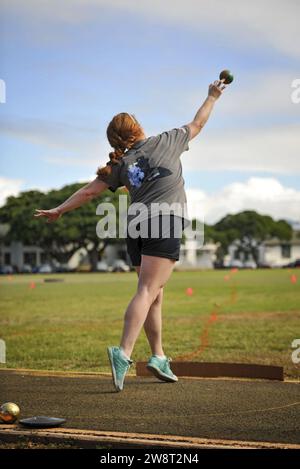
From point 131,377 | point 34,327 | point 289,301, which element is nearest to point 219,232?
point 289,301

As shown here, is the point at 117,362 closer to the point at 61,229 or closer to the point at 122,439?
the point at 122,439

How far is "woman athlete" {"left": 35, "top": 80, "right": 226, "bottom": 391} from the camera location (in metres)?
5.03

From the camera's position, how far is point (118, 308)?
795 inches

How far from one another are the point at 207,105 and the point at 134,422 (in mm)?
2274

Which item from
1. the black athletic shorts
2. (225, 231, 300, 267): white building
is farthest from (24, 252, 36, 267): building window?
the black athletic shorts

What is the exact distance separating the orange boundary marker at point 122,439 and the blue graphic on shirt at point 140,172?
5.70 ft

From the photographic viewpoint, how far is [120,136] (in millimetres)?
5133

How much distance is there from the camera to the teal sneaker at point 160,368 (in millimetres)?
5430

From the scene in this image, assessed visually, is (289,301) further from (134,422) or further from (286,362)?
(134,422)

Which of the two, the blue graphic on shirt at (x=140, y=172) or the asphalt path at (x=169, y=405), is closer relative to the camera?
the asphalt path at (x=169, y=405)

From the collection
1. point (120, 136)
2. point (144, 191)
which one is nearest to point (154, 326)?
point (144, 191)

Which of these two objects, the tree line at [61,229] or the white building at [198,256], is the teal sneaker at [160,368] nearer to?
the tree line at [61,229]

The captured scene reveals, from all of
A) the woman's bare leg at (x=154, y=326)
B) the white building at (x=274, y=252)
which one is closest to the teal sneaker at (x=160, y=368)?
the woman's bare leg at (x=154, y=326)

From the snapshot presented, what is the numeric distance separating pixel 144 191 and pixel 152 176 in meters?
0.11
